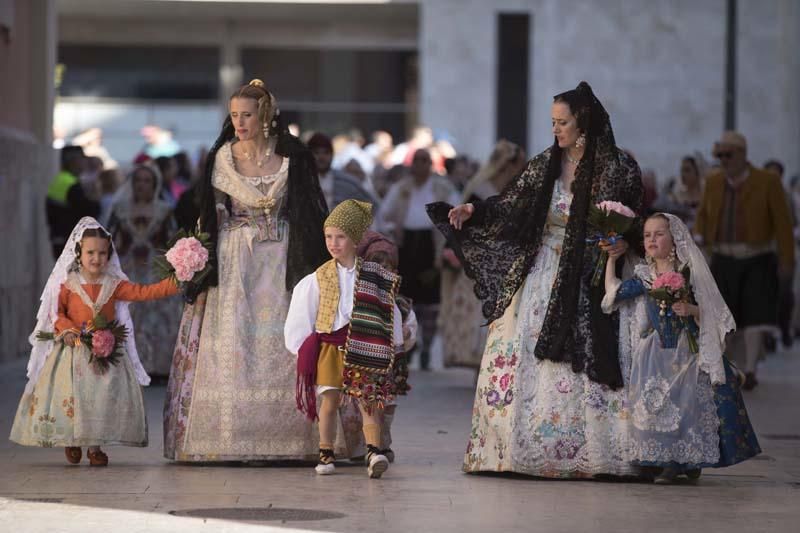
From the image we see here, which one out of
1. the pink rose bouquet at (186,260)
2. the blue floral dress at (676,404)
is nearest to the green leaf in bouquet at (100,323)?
the pink rose bouquet at (186,260)

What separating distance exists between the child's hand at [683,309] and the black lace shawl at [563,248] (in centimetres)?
33

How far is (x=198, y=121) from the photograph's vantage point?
38.8 meters

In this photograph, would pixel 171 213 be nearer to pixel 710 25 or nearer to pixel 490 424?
pixel 490 424

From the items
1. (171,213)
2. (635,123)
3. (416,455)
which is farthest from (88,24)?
(416,455)

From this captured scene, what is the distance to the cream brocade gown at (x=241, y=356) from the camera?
1040 centimetres

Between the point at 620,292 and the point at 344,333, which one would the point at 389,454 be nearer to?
the point at 344,333

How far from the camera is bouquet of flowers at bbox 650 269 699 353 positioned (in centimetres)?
988

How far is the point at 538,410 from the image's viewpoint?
394 inches

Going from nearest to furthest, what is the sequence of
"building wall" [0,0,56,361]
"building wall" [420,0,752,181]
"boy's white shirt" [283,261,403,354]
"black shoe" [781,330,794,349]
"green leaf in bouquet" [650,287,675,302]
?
"green leaf in bouquet" [650,287,675,302] → "boy's white shirt" [283,261,403,354] → "building wall" [0,0,56,361] → "black shoe" [781,330,794,349] → "building wall" [420,0,752,181]

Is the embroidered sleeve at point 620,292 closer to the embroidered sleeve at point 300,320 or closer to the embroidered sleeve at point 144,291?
the embroidered sleeve at point 300,320

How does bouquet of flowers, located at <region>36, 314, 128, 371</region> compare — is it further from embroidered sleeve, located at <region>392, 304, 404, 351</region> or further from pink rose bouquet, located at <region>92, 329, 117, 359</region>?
embroidered sleeve, located at <region>392, 304, 404, 351</region>

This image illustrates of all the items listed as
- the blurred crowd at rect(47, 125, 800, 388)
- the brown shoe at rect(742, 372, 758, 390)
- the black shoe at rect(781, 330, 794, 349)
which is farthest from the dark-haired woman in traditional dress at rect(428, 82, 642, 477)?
the black shoe at rect(781, 330, 794, 349)

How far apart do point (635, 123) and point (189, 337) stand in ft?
75.9

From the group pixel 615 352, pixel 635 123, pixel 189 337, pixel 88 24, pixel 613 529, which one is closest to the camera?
pixel 613 529
